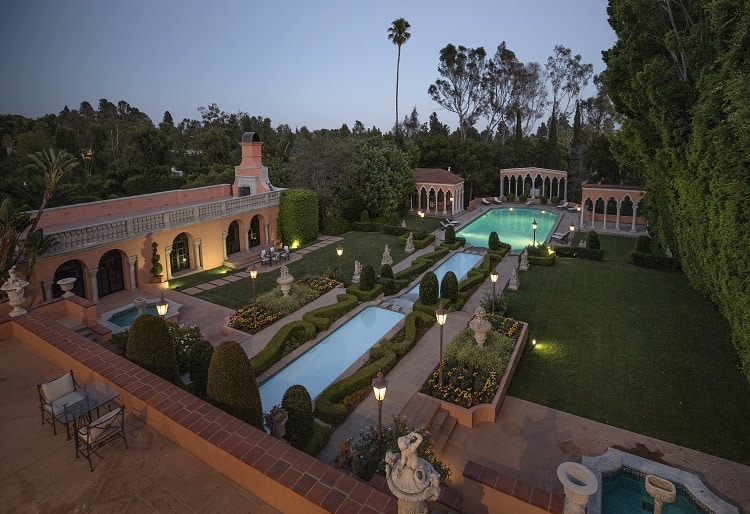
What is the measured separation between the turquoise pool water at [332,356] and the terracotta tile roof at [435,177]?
2453cm

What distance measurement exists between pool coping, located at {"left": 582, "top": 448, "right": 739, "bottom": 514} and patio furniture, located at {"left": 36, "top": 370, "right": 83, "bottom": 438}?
28.0 feet

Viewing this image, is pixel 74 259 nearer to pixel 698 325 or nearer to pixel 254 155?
pixel 254 155

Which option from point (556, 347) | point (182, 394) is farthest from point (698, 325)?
point (182, 394)

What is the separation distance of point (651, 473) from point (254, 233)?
23291 mm

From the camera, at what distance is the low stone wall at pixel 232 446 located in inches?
187

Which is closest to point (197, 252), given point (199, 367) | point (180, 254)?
point (180, 254)

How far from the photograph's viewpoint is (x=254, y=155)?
28.3m

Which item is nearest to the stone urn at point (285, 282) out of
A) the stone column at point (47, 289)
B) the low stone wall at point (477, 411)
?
the stone column at point (47, 289)

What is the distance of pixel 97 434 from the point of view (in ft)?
19.4

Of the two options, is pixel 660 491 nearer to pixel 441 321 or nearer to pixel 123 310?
pixel 441 321

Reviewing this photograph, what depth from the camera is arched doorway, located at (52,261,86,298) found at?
56.2ft

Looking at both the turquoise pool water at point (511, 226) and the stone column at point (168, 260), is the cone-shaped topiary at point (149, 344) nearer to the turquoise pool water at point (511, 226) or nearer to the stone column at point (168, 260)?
the stone column at point (168, 260)

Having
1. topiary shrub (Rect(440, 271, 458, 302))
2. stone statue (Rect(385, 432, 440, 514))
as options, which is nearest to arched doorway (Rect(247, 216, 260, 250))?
topiary shrub (Rect(440, 271, 458, 302))

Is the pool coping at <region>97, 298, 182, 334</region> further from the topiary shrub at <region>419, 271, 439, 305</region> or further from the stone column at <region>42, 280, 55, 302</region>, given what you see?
the topiary shrub at <region>419, 271, 439, 305</region>
